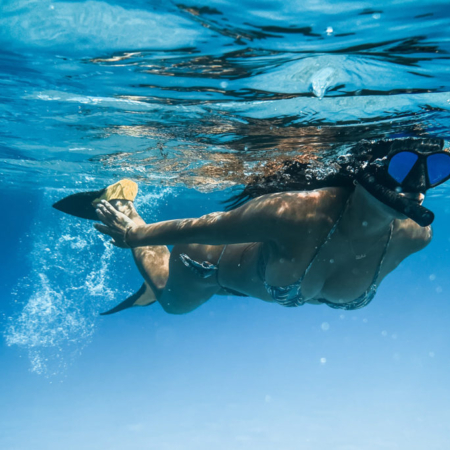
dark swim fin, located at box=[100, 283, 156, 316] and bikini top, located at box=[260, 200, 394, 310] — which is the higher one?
bikini top, located at box=[260, 200, 394, 310]

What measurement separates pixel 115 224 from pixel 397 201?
3.58 m

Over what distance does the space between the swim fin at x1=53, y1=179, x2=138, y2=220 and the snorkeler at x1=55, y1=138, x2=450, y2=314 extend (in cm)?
88

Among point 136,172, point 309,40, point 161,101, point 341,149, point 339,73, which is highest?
point 309,40

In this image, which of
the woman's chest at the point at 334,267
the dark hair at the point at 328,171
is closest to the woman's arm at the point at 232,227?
the woman's chest at the point at 334,267

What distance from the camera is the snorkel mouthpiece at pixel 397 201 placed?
344 cm

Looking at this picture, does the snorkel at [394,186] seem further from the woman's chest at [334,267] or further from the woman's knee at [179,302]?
the woman's knee at [179,302]

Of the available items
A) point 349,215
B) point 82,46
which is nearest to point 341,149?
point 349,215

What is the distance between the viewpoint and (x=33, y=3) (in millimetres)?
4492

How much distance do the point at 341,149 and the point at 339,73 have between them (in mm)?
3674

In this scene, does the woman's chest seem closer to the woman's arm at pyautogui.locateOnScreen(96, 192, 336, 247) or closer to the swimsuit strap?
the swimsuit strap

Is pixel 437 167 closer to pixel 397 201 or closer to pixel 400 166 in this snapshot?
pixel 400 166

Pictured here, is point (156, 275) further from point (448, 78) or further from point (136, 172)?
point (136, 172)

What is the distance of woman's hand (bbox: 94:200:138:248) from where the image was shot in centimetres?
516

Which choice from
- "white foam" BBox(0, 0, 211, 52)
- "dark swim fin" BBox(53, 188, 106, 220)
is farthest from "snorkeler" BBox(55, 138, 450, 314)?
"white foam" BBox(0, 0, 211, 52)
